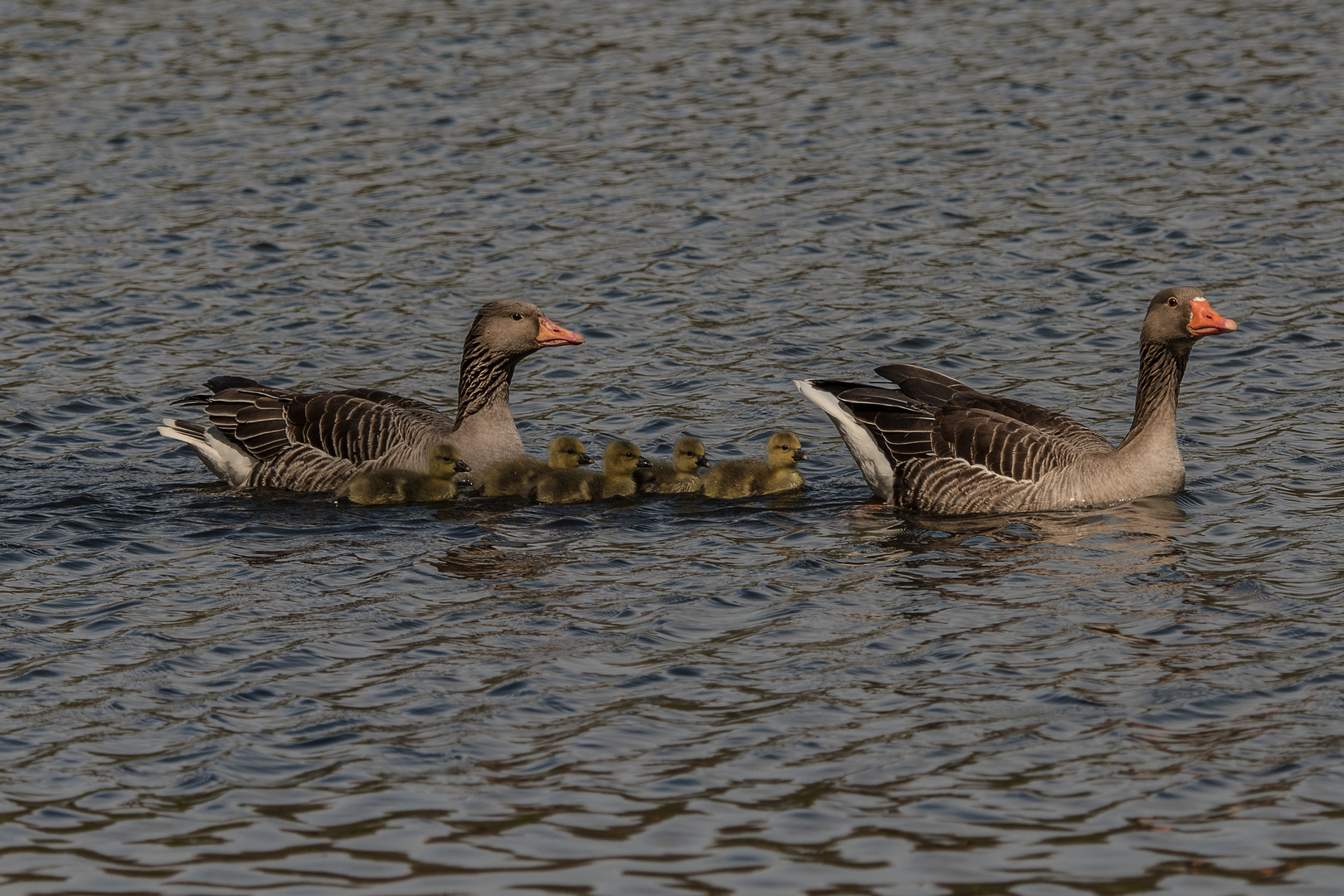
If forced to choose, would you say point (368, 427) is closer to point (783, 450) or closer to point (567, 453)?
point (567, 453)

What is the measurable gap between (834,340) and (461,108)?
11.7 m

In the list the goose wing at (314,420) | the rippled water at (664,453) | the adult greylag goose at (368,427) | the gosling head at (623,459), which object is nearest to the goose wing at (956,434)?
the rippled water at (664,453)

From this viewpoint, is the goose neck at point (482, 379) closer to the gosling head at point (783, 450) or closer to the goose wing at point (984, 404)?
the gosling head at point (783, 450)

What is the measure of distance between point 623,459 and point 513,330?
5.83ft

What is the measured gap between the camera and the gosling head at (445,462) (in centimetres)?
1531

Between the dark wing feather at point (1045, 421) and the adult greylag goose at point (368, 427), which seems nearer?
the dark wing feather at point (1045, 421)

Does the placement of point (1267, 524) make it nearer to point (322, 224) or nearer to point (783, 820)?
point (783, 820)

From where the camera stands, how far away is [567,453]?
15695 mm

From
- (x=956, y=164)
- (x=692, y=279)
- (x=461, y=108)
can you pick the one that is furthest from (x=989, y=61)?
(x=692, y=279)

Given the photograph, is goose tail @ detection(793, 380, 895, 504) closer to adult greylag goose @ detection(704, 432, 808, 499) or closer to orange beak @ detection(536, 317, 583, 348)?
adult greylag goose @ detection(704, 432, 808, 499)

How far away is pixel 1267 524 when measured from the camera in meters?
14.2

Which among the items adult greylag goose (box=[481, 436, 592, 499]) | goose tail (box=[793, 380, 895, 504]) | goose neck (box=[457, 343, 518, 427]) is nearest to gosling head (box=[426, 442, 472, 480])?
adult greylag goose (box=[481, 436, 592, 499])

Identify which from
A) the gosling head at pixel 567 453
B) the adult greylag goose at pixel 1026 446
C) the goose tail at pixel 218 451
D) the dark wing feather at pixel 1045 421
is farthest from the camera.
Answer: the goose tail at pixel 218 451

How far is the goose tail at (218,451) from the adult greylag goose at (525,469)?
2408 millimetres
